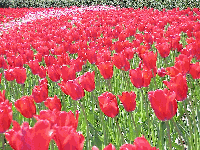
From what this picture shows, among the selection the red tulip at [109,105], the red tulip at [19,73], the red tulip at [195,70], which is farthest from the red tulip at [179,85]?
the red tulip at [19,73]

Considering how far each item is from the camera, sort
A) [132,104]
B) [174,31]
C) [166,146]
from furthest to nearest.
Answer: [174,31] → [166,146] → [132,104]

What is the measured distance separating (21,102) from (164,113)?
1.12m

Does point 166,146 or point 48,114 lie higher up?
point 48,114

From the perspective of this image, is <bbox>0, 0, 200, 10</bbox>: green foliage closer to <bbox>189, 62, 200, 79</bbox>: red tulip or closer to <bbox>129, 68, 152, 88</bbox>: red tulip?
<bbox>189, 62, 200, 79</bbox>: red tulip

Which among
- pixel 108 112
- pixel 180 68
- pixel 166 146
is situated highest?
pixel 180 68

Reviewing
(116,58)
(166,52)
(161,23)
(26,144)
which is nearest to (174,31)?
(161,23)

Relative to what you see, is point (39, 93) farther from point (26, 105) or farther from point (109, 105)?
point (109, 105)

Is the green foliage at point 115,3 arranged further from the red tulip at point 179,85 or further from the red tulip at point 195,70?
the red tulip at point 179,85

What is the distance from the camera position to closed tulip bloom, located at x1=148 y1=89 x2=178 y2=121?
1729 mm

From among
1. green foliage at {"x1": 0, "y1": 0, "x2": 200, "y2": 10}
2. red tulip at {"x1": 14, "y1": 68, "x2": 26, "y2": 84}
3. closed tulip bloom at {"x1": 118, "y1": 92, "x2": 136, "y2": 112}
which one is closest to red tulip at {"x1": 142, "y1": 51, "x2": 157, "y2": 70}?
closed tulip bloom at {"x1": 118, "y1": 92, "x2": 136, "y2": 112}

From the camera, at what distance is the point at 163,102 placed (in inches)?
68.6

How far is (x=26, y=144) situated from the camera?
118 centimetres

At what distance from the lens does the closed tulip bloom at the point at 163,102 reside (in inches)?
68.1

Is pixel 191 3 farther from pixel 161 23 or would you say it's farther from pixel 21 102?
pixel 21 102
